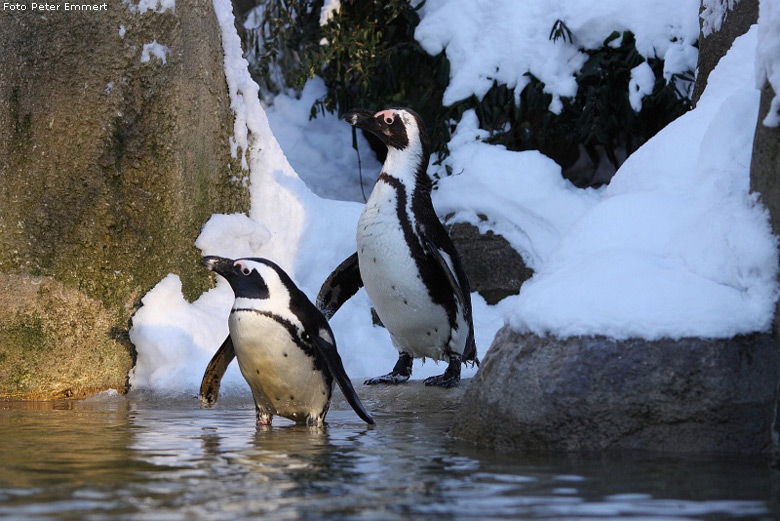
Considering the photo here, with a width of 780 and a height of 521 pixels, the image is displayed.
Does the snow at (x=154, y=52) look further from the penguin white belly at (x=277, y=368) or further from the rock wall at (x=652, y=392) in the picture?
the rock wall at (x=652, y=392)

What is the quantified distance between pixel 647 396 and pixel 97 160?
401cm

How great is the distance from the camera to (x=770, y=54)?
370 centimetres

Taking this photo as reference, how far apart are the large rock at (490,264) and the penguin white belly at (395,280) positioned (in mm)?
2889

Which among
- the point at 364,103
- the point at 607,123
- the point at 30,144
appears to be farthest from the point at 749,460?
the point at 364,103

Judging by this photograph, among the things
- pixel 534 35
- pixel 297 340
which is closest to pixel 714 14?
pixel 297 340

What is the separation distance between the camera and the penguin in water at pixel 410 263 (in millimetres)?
5863

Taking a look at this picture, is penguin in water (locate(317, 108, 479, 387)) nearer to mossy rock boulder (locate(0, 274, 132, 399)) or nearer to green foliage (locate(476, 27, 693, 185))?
mossy rock boulder (locate(0, 274, 132, 399))

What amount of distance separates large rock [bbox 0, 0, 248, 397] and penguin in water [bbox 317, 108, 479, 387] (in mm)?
1270

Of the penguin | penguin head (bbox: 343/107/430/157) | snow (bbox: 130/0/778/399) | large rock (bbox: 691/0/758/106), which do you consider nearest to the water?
the penguin

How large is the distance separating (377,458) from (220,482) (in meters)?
0.68

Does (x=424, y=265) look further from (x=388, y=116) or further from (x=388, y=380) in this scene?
(x=388, y=116)

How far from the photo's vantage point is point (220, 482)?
298 centimetres

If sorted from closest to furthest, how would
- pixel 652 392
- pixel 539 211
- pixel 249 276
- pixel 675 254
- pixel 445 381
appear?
pixel 652 392, pixel 675 254, pixel 249 276, pixel 445 381, pixel 539 211

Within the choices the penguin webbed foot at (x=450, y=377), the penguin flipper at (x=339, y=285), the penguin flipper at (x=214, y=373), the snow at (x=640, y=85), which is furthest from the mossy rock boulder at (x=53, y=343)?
the snow at (x=640, y=85)
